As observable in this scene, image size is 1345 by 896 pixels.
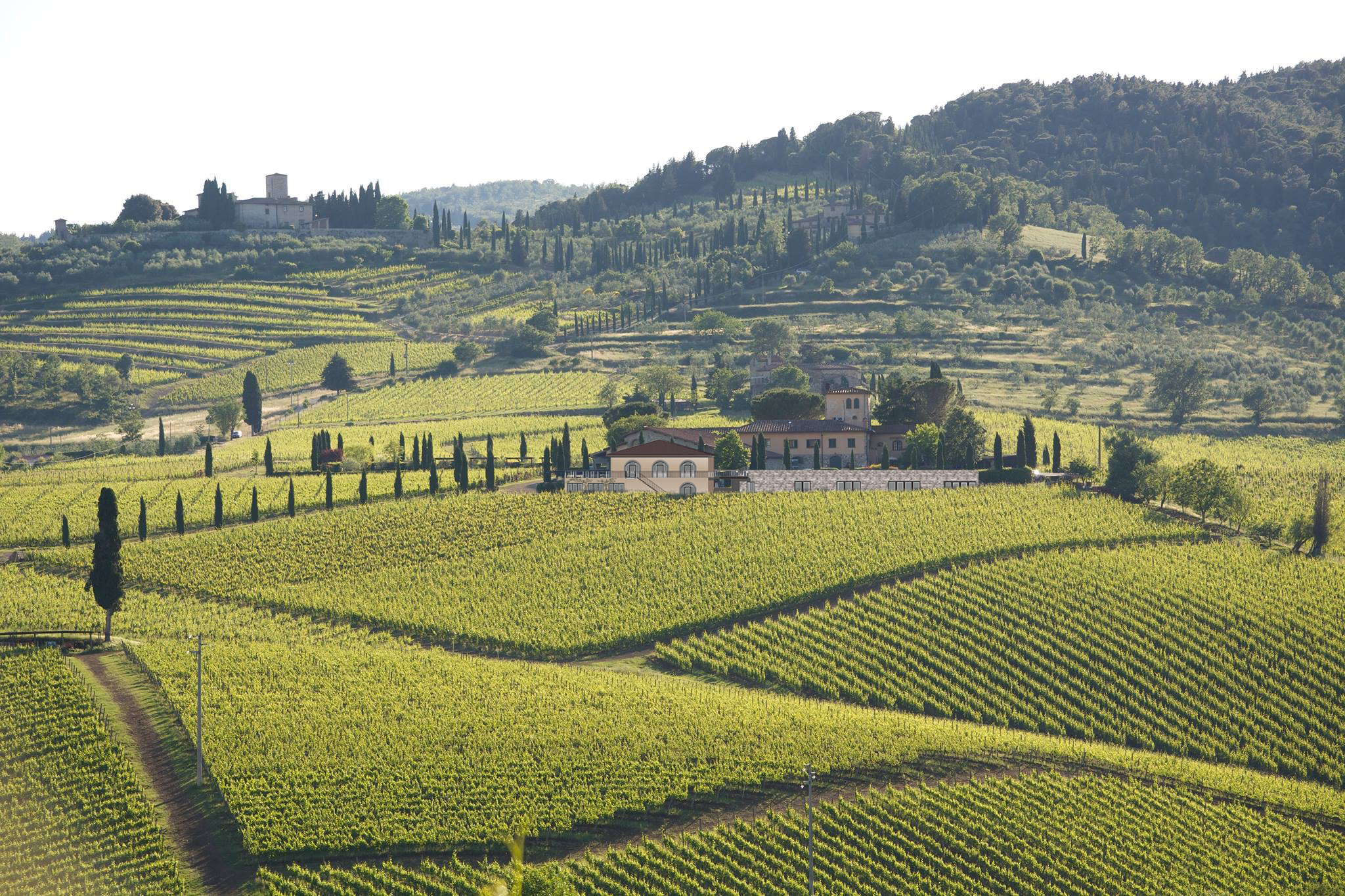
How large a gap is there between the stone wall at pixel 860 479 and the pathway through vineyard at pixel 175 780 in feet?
149

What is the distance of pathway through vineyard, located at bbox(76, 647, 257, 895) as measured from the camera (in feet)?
172

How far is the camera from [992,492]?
97125 millimetres

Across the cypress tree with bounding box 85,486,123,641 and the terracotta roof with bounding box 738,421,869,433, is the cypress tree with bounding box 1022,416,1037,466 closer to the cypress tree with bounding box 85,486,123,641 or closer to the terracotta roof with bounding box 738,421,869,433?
the terracotta roof with bounding box 738,421,869,433

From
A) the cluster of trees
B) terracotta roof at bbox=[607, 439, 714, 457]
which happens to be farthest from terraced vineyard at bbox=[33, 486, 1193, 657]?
the cluster of trees

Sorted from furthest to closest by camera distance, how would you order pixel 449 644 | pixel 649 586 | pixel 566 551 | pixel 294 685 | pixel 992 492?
pixel 992 492 → pixel 566 551 → pixel 649 586 → pixel 449 644 → pixel 294 685

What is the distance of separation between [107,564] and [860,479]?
5063 centimetres

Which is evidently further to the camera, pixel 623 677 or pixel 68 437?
pixel 68 437

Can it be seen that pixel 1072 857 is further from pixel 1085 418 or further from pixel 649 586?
pixel 1085 418

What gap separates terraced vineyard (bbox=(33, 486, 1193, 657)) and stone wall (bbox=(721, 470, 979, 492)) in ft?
9.63

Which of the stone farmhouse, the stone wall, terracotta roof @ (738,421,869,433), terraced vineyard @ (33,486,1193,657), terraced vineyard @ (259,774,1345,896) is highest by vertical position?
terracotta roof @ (738,421,869,433)

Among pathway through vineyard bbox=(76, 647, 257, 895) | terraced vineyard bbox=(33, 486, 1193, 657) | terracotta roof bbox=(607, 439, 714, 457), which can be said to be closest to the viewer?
pathway through vineyard bbox=(76, 647, 257, 895)

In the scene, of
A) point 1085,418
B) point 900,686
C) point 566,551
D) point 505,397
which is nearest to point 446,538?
point 566,551

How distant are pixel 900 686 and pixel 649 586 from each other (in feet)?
57.1

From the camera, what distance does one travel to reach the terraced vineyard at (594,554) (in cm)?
7944
